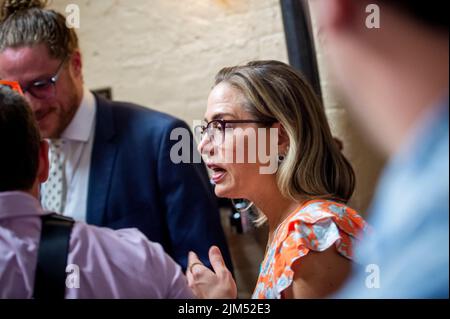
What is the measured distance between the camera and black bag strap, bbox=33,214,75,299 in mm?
625

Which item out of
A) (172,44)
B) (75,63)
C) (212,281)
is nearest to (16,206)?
(212,281)

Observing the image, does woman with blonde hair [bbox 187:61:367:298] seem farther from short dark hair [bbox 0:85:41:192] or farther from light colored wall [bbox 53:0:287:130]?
short dark hair [bbox 0:85:41:192]

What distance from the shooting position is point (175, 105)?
1.49 meters

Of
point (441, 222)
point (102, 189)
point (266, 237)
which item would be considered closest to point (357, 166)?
point (266, 237)

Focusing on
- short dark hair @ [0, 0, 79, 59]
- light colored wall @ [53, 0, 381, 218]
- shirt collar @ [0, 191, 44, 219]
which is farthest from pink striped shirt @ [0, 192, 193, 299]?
short dark hair @ [0, 0, 79, 59]

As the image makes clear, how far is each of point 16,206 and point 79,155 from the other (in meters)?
0.41

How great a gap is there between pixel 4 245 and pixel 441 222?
0.52 metres

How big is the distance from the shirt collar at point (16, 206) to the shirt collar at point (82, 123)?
433 millimetres

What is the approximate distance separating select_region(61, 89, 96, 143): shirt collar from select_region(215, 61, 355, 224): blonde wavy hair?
0.38 metres

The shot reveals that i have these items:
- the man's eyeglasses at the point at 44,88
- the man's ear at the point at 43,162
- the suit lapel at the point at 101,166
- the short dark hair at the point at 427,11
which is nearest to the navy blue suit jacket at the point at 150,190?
the suit lapel at the point at 101,166

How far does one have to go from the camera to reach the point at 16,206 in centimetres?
71

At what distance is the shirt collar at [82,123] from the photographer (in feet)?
3.79

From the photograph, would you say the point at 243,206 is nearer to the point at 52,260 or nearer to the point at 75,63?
the point at 52,260

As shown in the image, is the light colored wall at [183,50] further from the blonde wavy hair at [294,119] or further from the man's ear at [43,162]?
the man's ear at [43,162]
